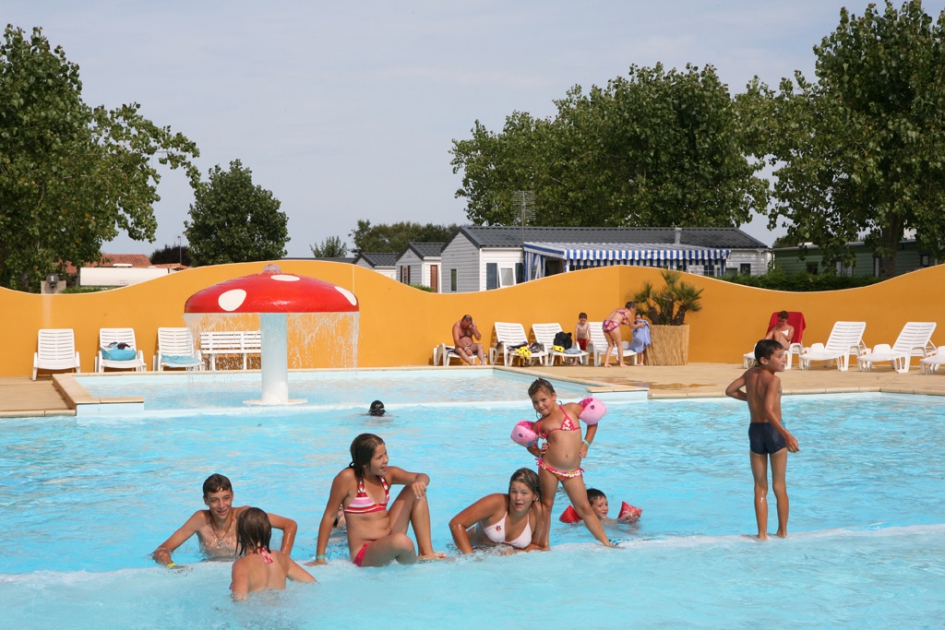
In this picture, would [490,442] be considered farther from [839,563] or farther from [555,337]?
[555,337]

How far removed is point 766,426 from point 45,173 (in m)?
19.5

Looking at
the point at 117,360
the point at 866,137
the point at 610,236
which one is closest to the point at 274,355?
the point at 117,360

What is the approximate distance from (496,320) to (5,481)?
40.9 ft

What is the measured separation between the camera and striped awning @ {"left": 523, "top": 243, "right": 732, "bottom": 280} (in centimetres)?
3128

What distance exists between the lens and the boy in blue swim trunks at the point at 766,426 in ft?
22.4

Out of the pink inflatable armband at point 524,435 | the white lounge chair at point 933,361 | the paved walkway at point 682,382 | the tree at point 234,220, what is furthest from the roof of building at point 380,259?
the pink inflatable armband at point 524,435

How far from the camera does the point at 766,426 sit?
6926 millimetres

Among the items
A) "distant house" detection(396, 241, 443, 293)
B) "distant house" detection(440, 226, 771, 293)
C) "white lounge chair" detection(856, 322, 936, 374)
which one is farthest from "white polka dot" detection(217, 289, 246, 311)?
"distant house" detection(396, 241, 443, 293)

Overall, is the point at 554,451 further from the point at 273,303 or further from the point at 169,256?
the point at 169,256

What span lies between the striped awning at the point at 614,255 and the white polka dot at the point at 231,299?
18637 mm

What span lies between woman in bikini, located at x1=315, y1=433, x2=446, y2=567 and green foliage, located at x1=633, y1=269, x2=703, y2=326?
14.3m

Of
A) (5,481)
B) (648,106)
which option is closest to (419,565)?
(5,481)

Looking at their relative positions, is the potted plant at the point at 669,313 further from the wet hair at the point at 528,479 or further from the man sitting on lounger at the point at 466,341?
the wet hair at the point at 528,479

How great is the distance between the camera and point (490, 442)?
11859 millimetres
